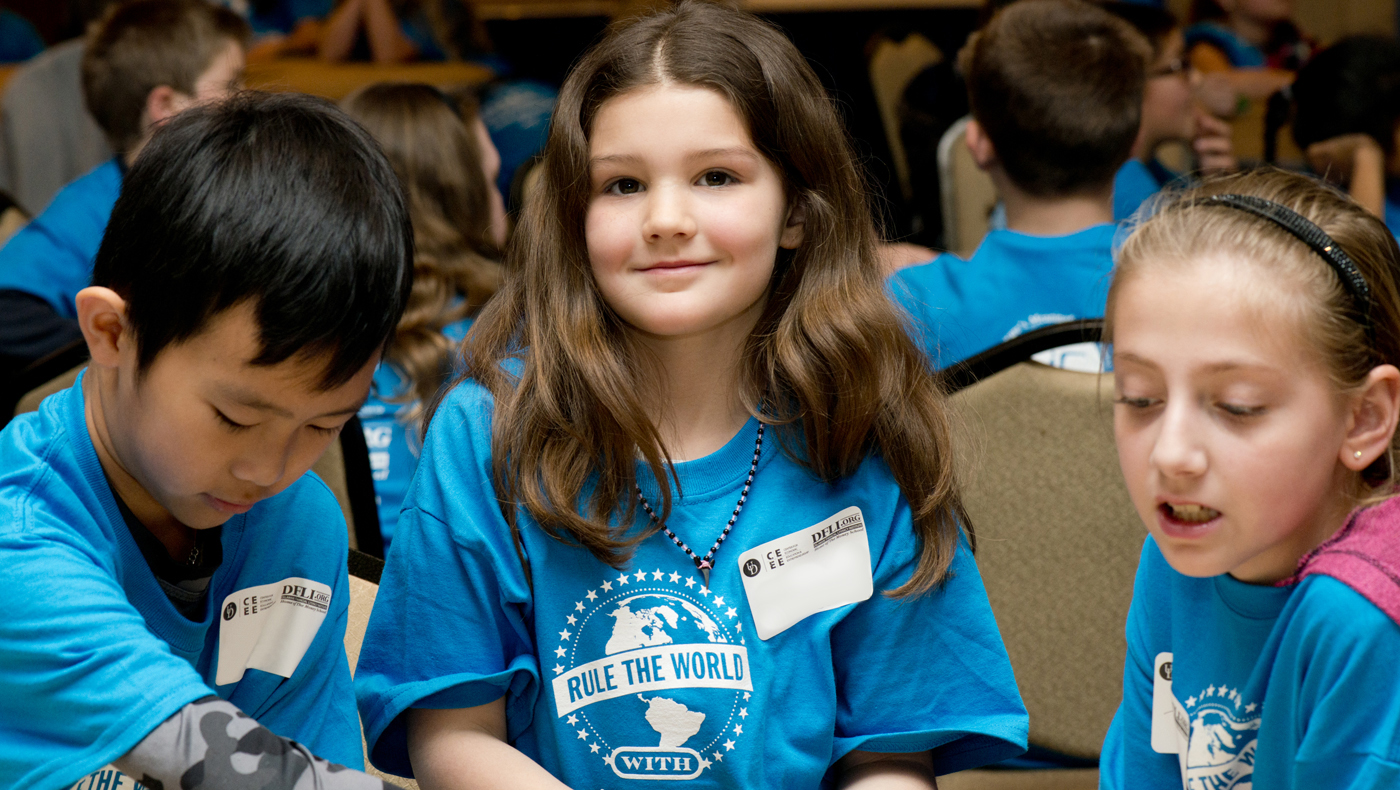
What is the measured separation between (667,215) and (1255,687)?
649 mm

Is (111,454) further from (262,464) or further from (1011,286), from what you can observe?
(1011,286)

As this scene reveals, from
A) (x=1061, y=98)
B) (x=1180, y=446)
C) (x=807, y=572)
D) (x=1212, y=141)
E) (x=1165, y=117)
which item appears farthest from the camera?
(x=1212, y=141)

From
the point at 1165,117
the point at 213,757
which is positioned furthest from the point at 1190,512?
the point at 1165,117

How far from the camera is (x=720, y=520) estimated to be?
3.95 feet

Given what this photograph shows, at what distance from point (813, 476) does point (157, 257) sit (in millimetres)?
627

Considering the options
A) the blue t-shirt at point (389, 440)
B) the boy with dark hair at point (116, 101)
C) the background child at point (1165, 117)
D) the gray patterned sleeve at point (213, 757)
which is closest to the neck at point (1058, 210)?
the background child at point (1165, 117)

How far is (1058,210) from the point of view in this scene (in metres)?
2.22

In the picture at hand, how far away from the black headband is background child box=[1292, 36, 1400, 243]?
199 cm

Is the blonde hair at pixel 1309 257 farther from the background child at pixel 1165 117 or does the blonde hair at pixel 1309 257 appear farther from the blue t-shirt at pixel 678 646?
the background child at pixel 1165 117

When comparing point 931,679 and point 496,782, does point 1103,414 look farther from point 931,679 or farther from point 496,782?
point 496,782

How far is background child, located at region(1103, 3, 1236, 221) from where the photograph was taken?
305 cm

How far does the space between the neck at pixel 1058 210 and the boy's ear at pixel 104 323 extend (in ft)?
5.32

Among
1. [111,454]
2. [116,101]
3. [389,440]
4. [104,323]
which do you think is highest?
[104,323]

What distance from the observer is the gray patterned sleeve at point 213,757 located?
87 centimetres
